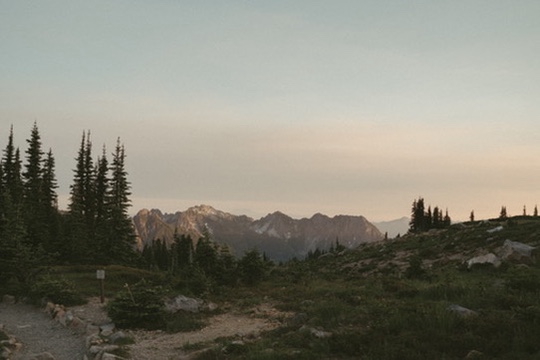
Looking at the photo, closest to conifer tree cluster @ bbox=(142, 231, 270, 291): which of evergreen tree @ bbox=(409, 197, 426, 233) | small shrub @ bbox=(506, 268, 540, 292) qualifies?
small shrub @ bbox=(506, 268, 540, 292)

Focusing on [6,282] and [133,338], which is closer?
[133,338]

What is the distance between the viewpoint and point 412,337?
1016 centimetres

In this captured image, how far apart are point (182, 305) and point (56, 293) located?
309 inches

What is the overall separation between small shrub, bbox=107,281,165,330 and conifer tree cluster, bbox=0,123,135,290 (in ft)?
52.9

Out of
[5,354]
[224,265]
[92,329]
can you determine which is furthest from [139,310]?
[224,265]

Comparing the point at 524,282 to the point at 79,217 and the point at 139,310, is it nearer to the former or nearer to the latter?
the point at 139,310

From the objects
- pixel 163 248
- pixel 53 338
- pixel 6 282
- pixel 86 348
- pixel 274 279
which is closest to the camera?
pixel 86 348

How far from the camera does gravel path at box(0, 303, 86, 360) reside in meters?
13.2

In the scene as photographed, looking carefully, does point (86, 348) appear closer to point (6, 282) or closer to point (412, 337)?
point (412, 337)

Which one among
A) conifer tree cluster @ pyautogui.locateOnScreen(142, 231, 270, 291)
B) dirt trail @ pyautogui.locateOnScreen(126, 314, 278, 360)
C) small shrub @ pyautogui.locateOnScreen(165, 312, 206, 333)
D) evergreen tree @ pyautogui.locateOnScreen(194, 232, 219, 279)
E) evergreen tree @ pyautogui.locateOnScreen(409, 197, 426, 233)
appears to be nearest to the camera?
dirt trail @ pyautogui.locateOnScreen(126, 314, 278, 360)

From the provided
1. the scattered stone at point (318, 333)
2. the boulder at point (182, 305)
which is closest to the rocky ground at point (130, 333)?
the boulder at point (182, 305)

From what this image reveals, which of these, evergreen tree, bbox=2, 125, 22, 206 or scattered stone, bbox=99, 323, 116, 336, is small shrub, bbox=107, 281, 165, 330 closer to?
scattered stone, bbox=99, 323, 116, 336

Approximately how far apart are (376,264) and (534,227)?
13.0 meters

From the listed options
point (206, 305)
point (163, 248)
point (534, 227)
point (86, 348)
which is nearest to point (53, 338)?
point (86, 348)
